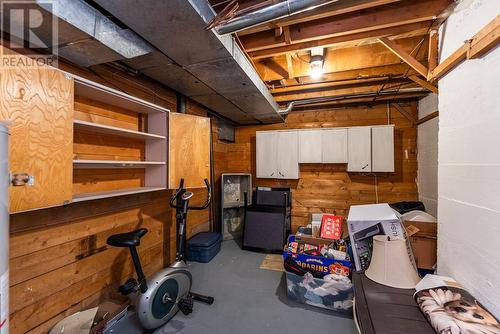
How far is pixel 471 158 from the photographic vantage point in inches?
53.4

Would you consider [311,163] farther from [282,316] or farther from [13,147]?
[13,147]

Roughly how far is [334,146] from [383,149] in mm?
713

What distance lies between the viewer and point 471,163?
136 centimetres

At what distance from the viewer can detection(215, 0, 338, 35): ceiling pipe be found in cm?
127

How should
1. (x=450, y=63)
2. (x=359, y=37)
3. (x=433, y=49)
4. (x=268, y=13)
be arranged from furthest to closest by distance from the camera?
(x=359, y=37) → (x=433, y=49) → (x=450, y=63) → (x=268, y=13)

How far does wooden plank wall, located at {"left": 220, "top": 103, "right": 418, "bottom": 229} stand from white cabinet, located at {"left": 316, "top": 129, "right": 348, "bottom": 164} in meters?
0.34

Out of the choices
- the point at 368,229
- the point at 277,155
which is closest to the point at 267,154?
the point at 277,155

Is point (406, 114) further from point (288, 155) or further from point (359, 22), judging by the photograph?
point (359, 22)

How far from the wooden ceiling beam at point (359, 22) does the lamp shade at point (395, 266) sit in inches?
68.6

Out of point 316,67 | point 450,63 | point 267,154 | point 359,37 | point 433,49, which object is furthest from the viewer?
point 267,154

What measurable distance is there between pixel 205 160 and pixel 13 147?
163 centimetres

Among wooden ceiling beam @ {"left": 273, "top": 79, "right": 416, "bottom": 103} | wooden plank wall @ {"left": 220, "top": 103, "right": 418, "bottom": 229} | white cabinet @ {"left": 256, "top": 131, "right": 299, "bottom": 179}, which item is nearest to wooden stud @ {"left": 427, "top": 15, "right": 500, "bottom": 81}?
wooden ceiling beam @ {"left": 273, "top": 79, "right": 416, "bottom": 103}

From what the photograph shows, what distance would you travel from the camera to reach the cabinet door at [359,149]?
3.32 metres

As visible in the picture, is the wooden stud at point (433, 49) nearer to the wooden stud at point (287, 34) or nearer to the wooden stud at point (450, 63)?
the wooden stud at point (450, 63)
